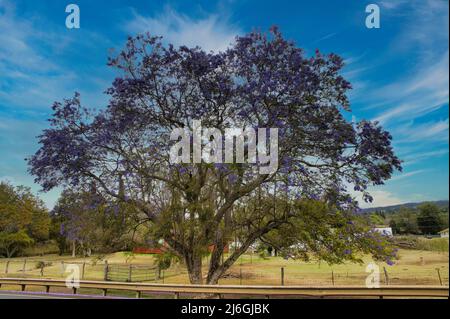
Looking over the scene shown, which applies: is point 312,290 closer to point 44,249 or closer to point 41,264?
point 41,264

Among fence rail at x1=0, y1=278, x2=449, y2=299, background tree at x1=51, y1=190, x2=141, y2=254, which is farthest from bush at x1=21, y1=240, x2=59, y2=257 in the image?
fence rail at x1=0, y1=278, x2=449, y2=299

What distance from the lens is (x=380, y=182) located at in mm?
12789

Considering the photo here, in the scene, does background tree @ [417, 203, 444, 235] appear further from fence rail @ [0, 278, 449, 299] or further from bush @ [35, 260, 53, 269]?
bush @ [35, 260, 53, 269]

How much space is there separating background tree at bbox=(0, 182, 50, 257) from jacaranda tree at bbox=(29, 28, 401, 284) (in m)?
10.3

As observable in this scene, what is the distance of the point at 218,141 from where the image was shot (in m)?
13.8

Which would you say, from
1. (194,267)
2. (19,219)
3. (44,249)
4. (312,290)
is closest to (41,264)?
(19,219)

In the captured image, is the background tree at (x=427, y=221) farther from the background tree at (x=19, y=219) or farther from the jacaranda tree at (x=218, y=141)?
the background tree at (x=19, y=219)

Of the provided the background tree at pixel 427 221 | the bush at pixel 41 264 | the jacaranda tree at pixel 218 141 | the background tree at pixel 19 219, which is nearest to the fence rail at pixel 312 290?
the jacaranda tree at pixel 218 141

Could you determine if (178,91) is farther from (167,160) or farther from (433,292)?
(433,292)

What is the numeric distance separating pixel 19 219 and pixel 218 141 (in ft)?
57.2

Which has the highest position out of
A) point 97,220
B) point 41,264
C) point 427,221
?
point 427,221

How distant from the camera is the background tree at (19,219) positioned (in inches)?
868

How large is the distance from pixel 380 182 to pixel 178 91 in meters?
8.81

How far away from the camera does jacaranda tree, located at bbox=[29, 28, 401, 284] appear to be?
13.0 meters
